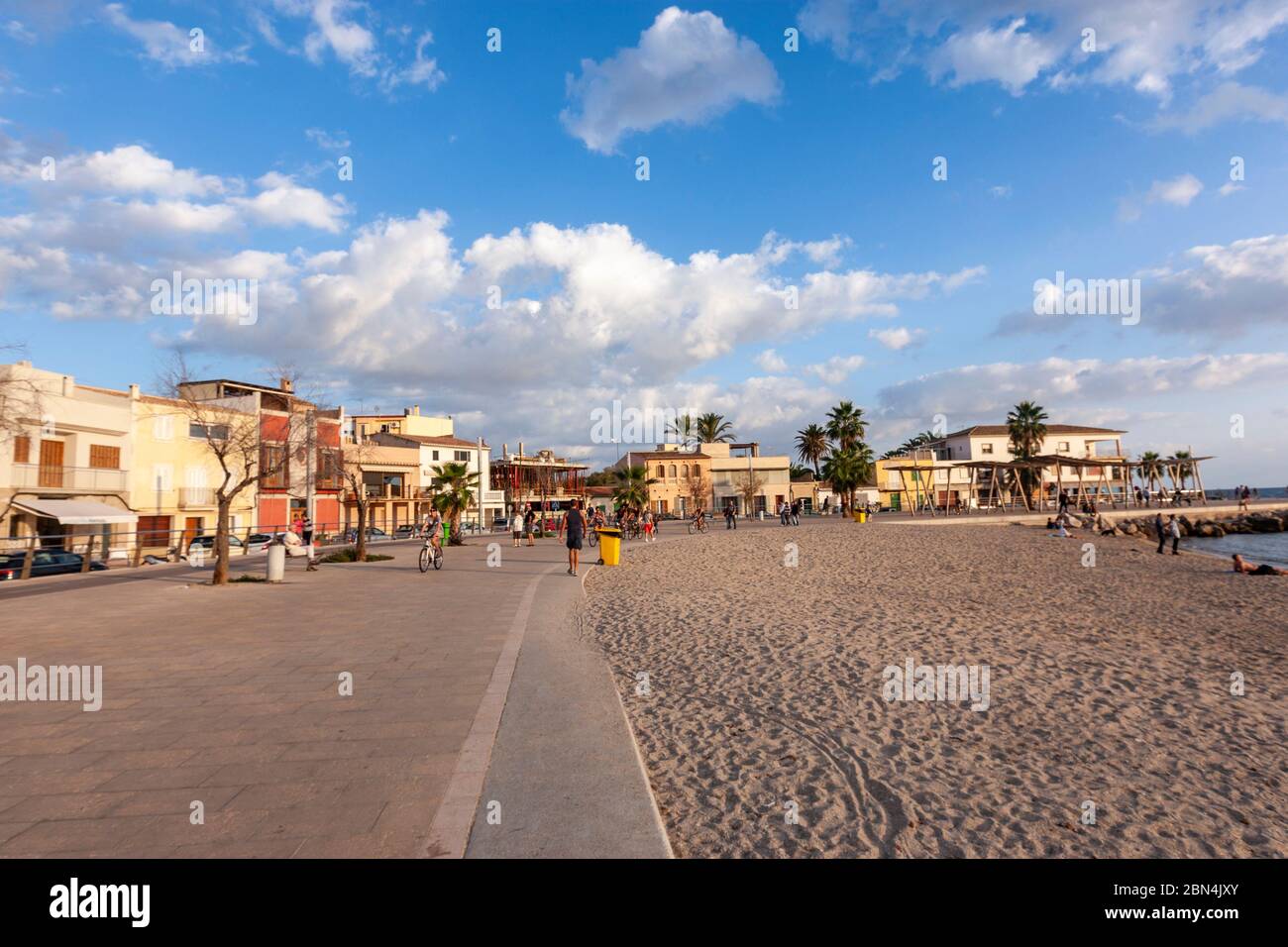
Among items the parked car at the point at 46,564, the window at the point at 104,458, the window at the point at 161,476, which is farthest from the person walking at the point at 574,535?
the window at the point at 161,476

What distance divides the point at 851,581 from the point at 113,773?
1436cm

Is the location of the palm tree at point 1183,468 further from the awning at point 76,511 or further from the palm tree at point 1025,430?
the awning at point 76,511

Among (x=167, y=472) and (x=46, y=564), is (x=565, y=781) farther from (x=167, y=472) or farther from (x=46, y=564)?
(x=167, y=472)

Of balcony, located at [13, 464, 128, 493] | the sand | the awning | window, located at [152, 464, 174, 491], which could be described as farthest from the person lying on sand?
window, located at [152, 464, 174, 491]

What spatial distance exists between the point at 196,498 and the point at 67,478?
670 cm

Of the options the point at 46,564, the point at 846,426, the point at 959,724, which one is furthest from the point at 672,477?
the point at 959,724

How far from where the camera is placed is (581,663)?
24.2 ft

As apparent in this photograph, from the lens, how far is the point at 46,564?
1947cm

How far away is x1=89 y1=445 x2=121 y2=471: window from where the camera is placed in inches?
1246

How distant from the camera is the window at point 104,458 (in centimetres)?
3166
